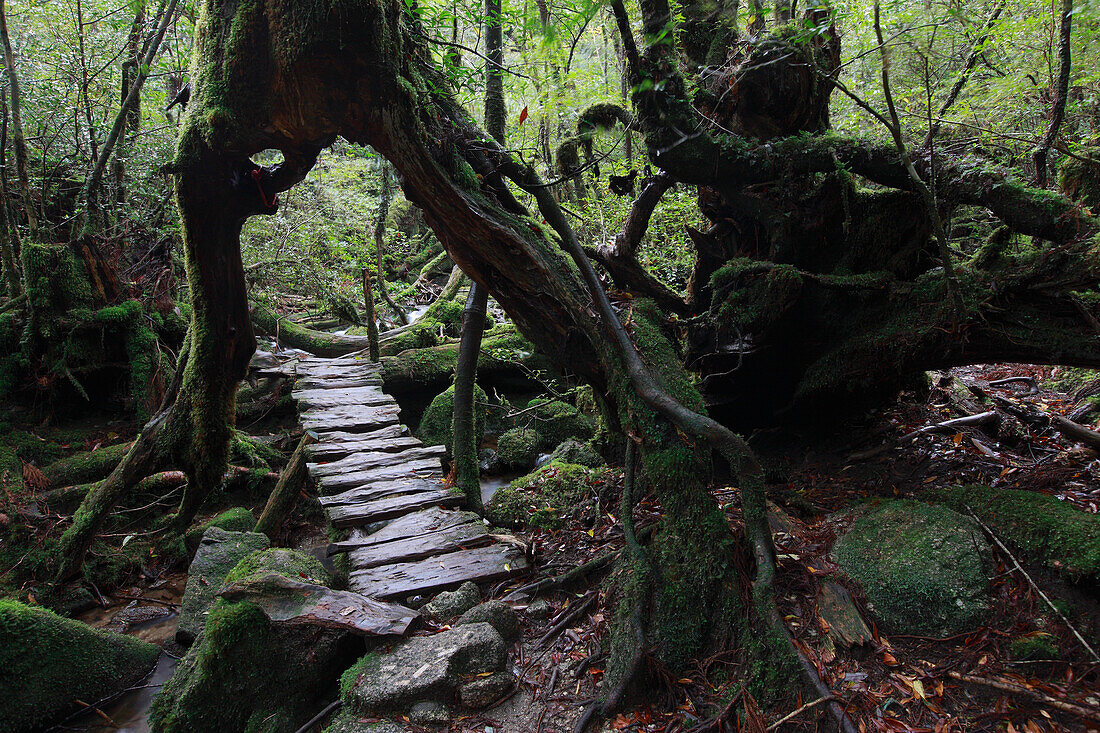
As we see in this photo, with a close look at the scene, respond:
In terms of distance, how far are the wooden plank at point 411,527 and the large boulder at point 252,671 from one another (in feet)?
2.98

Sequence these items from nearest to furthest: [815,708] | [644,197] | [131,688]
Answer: [815,708], [131,688], [644,197]

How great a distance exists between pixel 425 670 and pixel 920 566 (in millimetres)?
2927

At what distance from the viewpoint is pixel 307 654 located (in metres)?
3.61

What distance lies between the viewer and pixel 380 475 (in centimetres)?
568

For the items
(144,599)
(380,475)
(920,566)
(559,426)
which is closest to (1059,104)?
(920,566)

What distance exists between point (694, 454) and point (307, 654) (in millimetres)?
3020

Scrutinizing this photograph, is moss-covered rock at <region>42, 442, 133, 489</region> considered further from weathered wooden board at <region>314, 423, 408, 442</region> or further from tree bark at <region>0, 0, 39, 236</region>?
tree bark at <region>0, 0, 39, 236</region>

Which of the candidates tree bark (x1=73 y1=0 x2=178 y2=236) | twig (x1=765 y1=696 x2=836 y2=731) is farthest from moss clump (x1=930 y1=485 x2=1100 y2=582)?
tree bark (x1=73 y1=0 x2=178 y2=236)

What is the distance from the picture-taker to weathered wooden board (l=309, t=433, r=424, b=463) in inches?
237

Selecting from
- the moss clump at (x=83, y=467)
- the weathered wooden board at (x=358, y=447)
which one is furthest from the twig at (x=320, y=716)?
the moss clump at (x=83, y=467)

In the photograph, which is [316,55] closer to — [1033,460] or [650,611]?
[650,611]

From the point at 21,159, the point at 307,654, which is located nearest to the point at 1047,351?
the point at 307,654

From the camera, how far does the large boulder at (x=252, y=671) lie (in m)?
3.39

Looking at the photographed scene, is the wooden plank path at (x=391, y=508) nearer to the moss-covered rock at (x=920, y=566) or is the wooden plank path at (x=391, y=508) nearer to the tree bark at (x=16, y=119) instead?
the moss-covered rock at (x=920, y=566)
